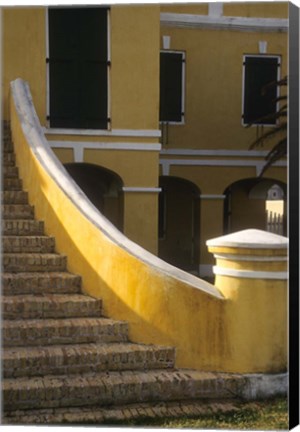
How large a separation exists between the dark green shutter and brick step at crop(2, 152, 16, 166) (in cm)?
351

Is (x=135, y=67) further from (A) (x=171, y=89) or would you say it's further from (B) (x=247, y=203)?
(B) (x=247, y=203)

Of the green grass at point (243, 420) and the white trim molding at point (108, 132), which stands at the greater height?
the white trim molding at point (108, 132)

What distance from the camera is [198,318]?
397cm

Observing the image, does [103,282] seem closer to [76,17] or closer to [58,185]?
[58,185]

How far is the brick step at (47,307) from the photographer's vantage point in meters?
4.34

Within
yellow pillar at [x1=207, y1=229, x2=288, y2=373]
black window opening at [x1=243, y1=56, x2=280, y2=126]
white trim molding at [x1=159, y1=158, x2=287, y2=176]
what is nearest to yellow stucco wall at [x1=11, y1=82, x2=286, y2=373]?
yellow pillar at [x1=207, y1=229, x2=288, y2=373]

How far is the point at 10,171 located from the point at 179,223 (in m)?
4.70

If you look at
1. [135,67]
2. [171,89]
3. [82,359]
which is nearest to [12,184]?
[135,67]

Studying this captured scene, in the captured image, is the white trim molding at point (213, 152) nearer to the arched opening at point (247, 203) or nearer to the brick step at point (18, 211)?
the arched opening at point (247, 203)

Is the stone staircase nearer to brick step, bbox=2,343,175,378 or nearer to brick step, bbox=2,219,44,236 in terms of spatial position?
brick step, bbox=2,343,175,378

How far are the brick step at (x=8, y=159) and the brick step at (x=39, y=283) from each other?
1.81 m

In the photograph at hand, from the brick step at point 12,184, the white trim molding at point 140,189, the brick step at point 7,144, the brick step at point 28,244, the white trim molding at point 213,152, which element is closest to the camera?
the brick step at point 28,244

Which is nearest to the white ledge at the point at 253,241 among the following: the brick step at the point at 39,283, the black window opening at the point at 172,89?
the brick step at the point at 39,283

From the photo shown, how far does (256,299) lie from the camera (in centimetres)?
391
